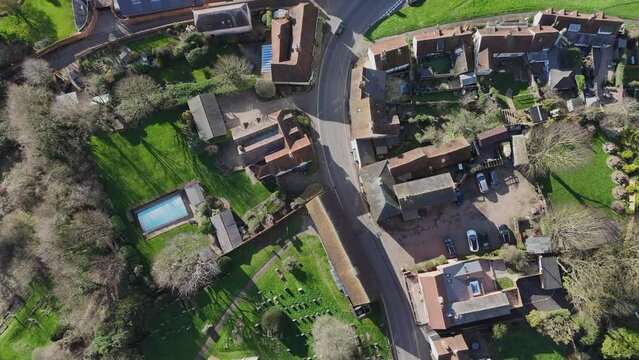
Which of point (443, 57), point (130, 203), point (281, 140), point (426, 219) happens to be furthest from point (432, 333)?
point (130, 203)

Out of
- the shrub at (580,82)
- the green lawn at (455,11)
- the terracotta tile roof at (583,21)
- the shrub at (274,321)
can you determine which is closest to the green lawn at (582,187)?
the shrub at (580,82)

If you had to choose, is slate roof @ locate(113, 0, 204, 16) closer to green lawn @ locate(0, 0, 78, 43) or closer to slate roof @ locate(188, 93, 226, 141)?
green lawn @ locate(0, 0, 78, 43)

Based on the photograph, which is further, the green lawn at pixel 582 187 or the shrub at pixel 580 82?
the shrub at pixel 580 82

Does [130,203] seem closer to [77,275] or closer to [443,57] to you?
[77,275]

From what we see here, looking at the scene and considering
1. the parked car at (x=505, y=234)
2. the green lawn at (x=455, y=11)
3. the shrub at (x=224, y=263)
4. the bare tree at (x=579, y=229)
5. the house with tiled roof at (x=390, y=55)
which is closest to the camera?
the bare tree at (x=579, y=229)

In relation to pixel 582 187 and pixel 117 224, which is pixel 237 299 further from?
pixel 582 187

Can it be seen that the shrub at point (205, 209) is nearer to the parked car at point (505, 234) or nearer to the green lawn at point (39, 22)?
the green lawn at point (39, 22)

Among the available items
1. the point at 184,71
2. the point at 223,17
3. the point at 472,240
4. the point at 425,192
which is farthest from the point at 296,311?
the point at 223,17
